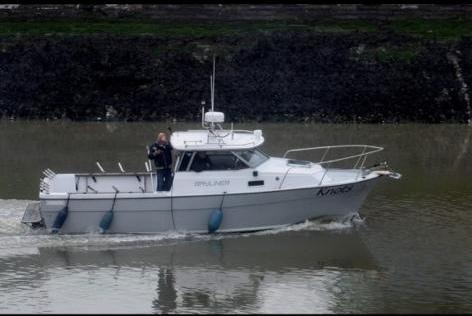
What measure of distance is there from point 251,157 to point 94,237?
3534mm

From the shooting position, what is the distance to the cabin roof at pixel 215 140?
68.0ft

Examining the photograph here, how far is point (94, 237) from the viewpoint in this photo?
68.8ft

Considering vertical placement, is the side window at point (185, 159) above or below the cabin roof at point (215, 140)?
below

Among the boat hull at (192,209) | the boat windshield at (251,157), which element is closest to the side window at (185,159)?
the boat hull at (192,209)

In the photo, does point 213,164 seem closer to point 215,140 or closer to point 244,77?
point 215,140

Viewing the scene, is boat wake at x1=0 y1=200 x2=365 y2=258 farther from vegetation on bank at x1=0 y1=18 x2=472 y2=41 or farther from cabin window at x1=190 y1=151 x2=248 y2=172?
vegetation on bank at x1=0 y1=18 x2=472 y2=41

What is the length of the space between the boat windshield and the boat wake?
4.73ft

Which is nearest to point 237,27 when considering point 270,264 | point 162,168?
point 162,168

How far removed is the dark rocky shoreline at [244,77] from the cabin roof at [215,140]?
1677 cm

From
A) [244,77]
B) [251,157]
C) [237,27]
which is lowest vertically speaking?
[244,77]

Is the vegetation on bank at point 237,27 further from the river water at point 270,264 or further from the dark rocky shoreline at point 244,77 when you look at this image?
the river water at point 270,264

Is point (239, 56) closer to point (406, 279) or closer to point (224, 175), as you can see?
point (224, 175)

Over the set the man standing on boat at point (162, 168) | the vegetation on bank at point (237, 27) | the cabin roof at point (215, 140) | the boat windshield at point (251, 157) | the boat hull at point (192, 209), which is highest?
the vegetation on bank at point (237, 27)

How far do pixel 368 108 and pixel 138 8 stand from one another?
1416cm
